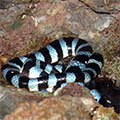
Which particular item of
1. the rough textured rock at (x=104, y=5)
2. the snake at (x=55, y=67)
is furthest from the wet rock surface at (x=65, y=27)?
the snake at (x=55, y=67)

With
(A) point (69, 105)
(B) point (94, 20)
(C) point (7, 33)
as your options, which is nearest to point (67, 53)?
(B) point (94, 20)

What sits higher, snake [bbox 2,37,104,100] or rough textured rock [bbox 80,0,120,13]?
rough textured rock [bbox 80,0,120,13]

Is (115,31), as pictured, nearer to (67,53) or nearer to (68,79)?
(67,53)

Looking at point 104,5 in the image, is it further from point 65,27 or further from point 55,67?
point 55,67

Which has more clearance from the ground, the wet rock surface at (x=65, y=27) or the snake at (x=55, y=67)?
the wet rock surface at (x=65, y=27)

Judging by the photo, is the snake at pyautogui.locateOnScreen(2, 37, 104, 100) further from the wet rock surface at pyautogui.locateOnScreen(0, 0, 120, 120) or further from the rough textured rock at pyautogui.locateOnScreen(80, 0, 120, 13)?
the rough textured rock at pyautogui.locateOnScreen(80, 0, 120, 13)

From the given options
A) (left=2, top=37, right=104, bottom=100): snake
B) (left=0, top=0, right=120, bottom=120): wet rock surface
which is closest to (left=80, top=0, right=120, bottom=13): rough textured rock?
(left=0, top=0, right=120, bottom=120): wet rock surface

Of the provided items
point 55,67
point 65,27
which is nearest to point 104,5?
point 65,27

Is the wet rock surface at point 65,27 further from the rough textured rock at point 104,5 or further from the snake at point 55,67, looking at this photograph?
the snake at point 55,67
